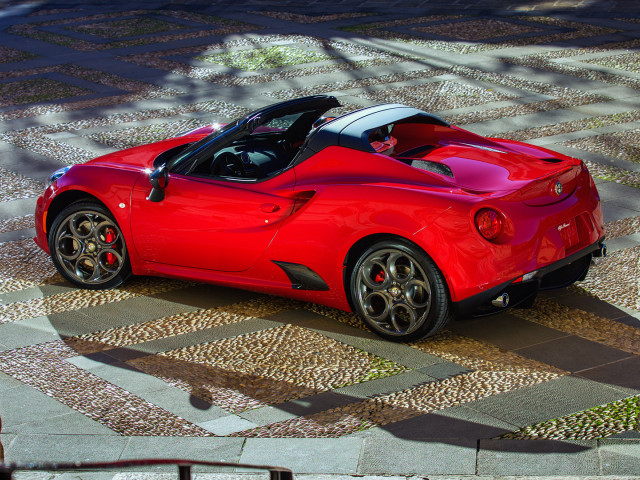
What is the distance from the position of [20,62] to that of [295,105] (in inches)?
429

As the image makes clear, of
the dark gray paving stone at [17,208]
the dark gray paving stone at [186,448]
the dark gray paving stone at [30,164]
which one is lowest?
the dark gray paving stone at [186,448]

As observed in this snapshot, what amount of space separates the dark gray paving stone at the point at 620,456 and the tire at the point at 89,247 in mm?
3682

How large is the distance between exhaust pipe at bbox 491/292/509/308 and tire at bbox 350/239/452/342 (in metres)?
0.27

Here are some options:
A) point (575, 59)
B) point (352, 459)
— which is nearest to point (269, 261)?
point (352, 459)

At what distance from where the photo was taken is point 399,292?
544cm

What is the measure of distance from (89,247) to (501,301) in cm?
301

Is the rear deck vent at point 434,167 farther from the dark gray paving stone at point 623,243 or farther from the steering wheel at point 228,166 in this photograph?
the dark gray paving stone at point 623,243

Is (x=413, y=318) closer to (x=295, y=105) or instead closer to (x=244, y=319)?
(x=244, y=319)

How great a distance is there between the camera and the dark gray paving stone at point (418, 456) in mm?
3992

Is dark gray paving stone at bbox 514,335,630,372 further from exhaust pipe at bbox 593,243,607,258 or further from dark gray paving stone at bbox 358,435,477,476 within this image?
dark gray paving stone at bbox 358,435,477,476

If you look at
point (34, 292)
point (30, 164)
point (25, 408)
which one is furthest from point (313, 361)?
point (30, 164)

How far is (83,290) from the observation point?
261 inches

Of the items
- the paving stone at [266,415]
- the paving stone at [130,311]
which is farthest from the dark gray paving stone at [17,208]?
the paving stone at [266,415]

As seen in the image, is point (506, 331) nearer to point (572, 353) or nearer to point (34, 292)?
point (572, 353)
